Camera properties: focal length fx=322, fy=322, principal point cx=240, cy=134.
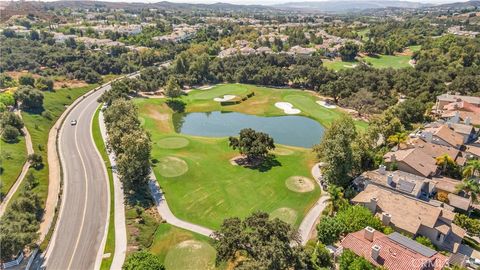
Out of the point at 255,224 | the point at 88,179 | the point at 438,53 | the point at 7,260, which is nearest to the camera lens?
the point at 255,224

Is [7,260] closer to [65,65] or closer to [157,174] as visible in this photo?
[157,174]

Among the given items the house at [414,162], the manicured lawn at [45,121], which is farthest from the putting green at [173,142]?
the house at [414,162]

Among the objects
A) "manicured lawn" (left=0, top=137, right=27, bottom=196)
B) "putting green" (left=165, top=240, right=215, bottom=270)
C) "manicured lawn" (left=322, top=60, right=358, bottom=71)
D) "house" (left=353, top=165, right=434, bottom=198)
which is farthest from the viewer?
"manicured lawn" (left=322, top=60, right=358, bottom=71)

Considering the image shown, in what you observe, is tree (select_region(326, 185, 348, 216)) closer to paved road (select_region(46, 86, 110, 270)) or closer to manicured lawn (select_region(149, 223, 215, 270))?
manicured lawn (select_region(149, 223, 215, 270))

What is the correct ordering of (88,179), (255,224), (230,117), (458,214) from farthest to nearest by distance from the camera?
(230,117) → (88,179) → (458,214) → (255,224)

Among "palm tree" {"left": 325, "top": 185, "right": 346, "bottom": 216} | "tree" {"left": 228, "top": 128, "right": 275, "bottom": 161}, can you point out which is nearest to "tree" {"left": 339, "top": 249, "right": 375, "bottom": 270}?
"palm tree" {"left": 325, "top": 185, "right": 346, "bottom": 216}

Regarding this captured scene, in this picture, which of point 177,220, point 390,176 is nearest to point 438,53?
point 390,176

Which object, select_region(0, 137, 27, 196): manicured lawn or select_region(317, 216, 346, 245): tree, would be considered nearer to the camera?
select_region(317, 216, 346, 245): tree
